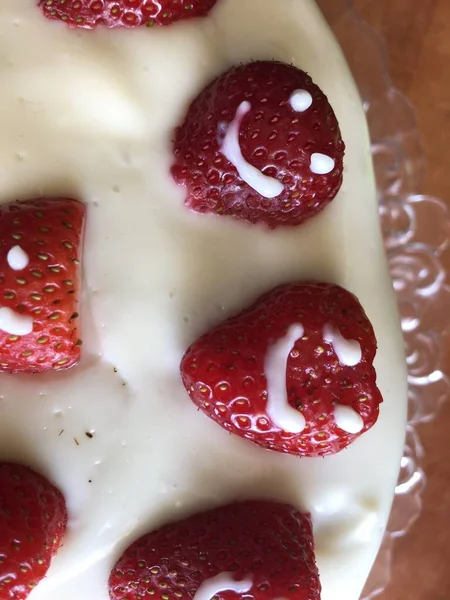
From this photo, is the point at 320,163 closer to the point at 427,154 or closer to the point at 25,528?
the point at 427,154

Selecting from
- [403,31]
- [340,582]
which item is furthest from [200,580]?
[403,31]

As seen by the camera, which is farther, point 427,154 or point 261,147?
point 427,154

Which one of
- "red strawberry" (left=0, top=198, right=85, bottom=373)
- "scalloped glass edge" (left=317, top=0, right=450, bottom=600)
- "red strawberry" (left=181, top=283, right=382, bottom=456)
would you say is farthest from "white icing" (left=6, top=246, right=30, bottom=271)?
"scalloped glass edge" (left=317, top=0, right=450, bottom=600)

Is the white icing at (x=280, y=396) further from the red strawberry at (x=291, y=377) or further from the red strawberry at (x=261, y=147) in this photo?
the red strawberry at (x=261, y=147)

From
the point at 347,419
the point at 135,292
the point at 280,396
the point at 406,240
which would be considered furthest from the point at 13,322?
the point at 406,240

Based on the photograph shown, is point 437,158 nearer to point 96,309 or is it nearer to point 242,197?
point 242,197

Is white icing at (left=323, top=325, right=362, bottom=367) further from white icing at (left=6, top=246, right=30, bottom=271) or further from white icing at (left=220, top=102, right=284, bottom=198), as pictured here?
white icing at (left=6, top=246, right=30, bottom=271)

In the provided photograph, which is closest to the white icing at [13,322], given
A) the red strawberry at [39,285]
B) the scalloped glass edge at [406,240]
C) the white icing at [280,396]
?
the red strawberry at [39,285]
